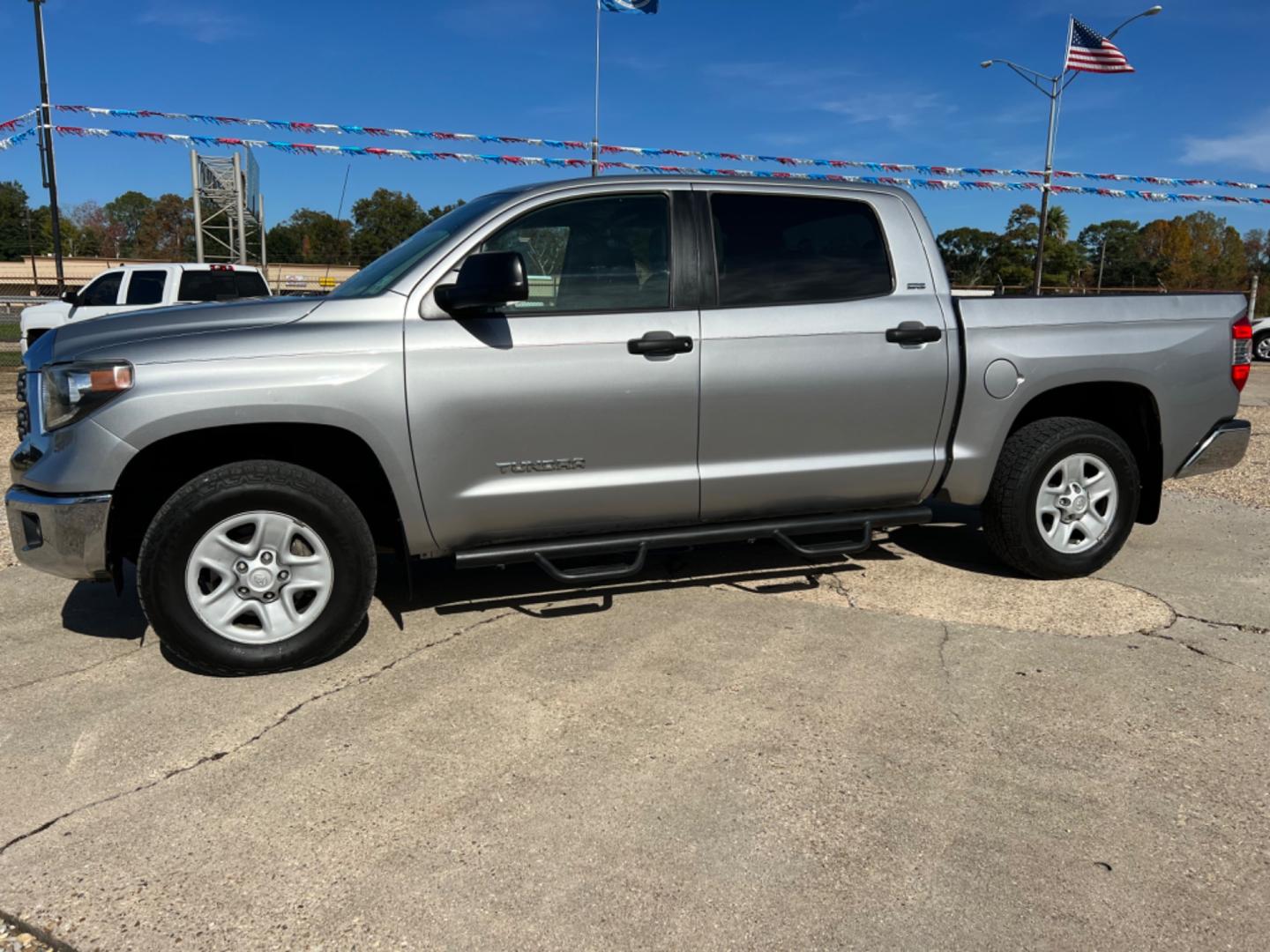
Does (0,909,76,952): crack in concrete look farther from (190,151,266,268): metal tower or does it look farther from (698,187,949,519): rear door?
(190,151,266,268): metal tower

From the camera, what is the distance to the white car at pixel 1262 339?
2012cm

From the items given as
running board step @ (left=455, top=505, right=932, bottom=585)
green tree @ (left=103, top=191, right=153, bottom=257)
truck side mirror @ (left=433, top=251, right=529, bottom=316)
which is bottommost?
running board step @ (left=455, top=505, right=932, bottom=585)

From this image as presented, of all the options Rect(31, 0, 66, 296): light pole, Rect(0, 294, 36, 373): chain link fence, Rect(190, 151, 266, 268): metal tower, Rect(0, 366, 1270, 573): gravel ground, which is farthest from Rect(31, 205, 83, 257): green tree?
Rect(0, 366, 1270, 573): gravel ground

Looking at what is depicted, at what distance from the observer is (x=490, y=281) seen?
349cm

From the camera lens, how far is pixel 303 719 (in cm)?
327

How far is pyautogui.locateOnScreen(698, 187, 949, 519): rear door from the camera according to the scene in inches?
159

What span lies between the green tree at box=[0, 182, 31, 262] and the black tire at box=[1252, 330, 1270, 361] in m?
74.0

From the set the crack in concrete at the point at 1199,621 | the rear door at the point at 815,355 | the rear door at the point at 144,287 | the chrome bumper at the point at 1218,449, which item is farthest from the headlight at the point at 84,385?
the rear door at the point at 144,287

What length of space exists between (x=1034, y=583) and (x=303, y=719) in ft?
11.6

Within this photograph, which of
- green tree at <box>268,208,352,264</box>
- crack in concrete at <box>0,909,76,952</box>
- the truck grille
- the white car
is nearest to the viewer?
crack in concrete at <box>0,909,76,952</box>

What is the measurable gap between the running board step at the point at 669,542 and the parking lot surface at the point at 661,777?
309mm

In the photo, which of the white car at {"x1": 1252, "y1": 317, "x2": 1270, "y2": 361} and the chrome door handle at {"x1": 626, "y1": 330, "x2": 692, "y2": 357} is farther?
the white car at {"x1": 1252, "y1": 317, "x2": 1270, "y2": 361}

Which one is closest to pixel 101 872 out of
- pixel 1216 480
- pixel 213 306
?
pixel 213 306

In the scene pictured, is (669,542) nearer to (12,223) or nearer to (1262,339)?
(1262,339)
